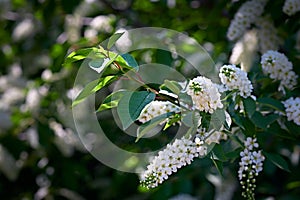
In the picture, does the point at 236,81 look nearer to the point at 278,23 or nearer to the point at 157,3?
the point at 278,23

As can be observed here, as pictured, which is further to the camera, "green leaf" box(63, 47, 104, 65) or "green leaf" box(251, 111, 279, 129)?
"green leaf" box(251, 111, 279, 129)

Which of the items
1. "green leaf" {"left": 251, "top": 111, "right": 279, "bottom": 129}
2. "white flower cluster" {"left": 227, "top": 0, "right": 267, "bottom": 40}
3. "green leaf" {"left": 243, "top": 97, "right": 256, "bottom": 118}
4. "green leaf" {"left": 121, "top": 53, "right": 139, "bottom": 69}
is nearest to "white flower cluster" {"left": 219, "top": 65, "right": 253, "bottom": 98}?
"green leaf" {"left": 243, "top": 97, "right": 256, "bottom": 118}

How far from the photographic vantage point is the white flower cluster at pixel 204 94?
1300 mm

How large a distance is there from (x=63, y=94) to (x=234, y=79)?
1.32 m

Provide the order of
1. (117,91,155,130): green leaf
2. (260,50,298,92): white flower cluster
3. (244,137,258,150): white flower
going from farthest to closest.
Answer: (260,50,298,92): white flower cluster
(244,137,258,150): white flower
(117,91,155,130): green leaf

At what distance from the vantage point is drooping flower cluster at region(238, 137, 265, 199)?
1.46 metres

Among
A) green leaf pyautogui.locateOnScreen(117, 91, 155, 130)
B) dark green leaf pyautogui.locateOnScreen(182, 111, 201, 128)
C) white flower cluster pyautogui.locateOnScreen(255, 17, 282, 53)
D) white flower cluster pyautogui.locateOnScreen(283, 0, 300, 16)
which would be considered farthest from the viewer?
white flower cluster pyautogui.locateOnScreen(255, 17, 282, 53)

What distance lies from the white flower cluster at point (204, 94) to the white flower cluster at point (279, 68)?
398mm

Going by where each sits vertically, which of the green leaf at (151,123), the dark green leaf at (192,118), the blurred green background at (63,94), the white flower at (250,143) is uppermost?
the dark green leaf at (192,118)

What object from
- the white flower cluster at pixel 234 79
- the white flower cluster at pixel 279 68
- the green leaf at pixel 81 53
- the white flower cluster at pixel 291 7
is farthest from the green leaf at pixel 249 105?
the white flower cluster at pixel 291 7

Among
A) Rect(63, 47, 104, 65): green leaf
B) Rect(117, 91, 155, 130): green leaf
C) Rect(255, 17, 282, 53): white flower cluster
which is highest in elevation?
Rect(63, 47, 104, 65): green leaf

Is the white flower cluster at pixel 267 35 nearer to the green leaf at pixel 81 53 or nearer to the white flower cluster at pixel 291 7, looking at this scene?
the white flower cluster at pixel 291 7

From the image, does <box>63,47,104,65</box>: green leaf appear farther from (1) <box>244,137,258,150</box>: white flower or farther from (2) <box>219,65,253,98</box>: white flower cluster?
(1) <box>244,137,258,150</box>: white flower

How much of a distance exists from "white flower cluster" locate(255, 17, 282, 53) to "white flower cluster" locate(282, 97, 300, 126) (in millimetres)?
478
